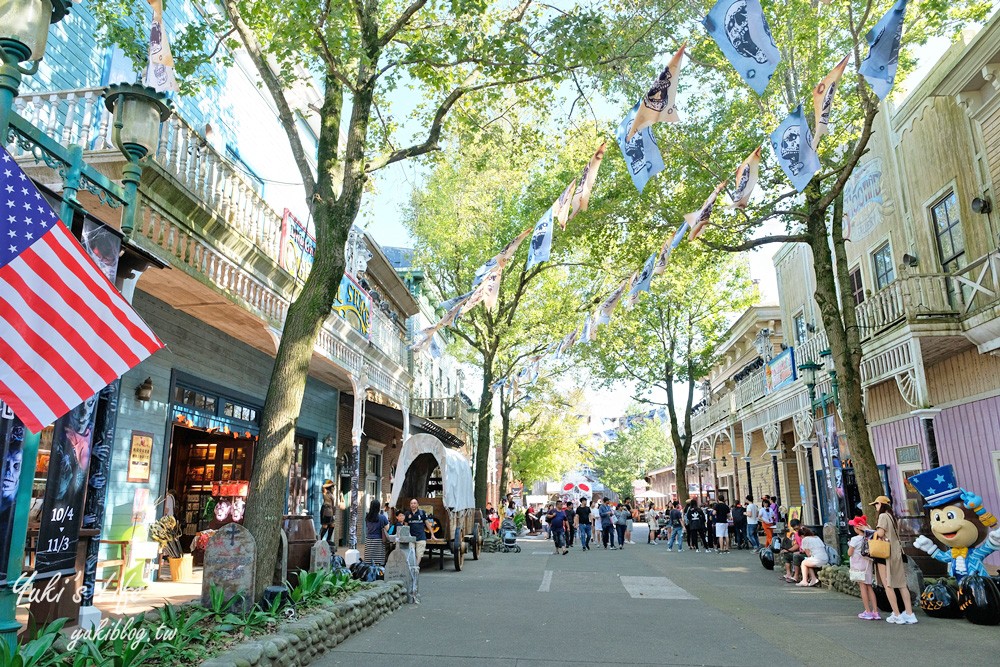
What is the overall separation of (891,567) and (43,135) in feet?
34.2

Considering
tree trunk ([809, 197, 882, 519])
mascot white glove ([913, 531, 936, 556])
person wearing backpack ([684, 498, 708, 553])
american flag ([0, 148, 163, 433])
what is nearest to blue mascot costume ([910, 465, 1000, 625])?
mascot white glove ([913, 531, 936, 556])

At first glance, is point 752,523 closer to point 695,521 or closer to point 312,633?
point 695,521

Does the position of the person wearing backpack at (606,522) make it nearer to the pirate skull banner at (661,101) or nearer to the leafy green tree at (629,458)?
the pirate skull banner at (661,101)

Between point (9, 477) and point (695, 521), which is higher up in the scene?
point (9, 477)

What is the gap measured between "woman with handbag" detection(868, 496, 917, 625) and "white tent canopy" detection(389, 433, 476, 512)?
9.33 m

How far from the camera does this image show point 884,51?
7.81 meters

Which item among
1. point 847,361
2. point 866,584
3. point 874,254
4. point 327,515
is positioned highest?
point 874,254

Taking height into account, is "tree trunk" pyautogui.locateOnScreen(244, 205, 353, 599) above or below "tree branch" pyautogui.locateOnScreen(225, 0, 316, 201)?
below

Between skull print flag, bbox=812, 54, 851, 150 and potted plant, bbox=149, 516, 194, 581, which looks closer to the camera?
skull print flag, bbox=812, 54, 851, 150

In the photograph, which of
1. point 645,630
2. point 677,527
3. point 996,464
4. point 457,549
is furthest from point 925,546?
point 677,527

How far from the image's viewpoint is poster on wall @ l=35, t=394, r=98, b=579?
5.36 metres

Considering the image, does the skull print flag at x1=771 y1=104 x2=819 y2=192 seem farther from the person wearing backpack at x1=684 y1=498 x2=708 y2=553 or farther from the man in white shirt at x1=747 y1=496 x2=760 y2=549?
the person wearing backpack at x1=684 y1=498 x2=708 y2=553

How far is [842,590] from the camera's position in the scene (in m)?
11.9

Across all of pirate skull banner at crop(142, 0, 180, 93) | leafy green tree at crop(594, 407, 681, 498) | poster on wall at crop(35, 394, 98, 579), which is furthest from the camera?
leafy green tree at crop(594, 407, 681, 498)
